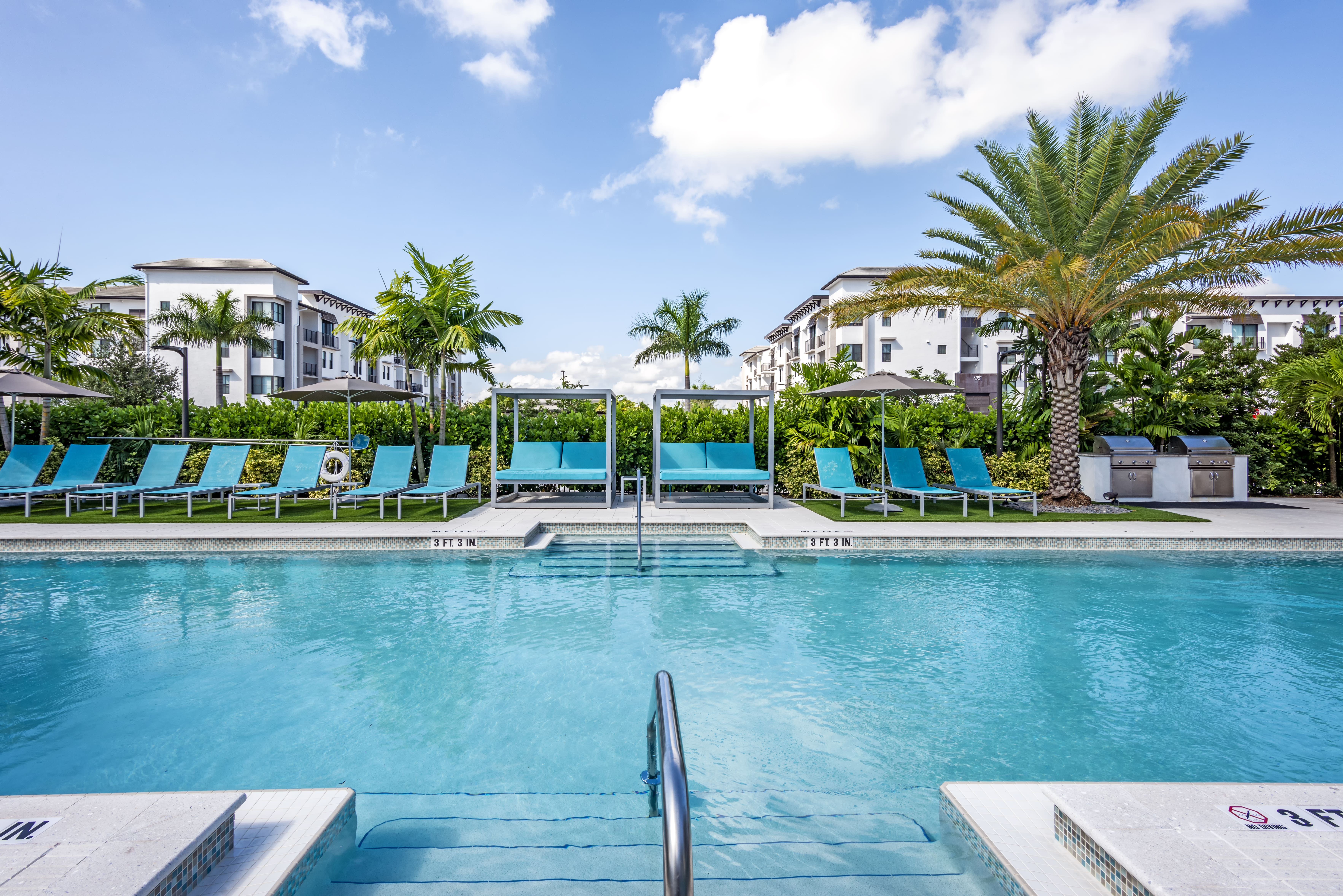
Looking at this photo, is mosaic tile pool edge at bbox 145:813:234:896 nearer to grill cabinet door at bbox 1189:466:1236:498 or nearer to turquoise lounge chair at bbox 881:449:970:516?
turquoise lounge chair at bbox 881:449:970:516

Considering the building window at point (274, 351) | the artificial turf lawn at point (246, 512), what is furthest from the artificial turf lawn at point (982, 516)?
the building window at point (274, 351)

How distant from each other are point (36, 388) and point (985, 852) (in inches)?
595

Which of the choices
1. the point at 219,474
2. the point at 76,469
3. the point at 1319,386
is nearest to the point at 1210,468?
the point at 1319,386

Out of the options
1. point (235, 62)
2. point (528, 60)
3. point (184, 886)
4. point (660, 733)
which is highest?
point (528, 60)

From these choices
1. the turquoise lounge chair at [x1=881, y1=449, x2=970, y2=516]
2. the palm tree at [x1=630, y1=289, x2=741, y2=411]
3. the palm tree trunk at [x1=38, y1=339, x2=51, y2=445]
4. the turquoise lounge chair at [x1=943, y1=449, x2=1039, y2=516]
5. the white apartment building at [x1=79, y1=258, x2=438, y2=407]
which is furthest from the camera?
the white apartment building at [x1=79, y1=258, x2=438, y2=407]

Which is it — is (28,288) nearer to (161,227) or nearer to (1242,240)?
(161,227)

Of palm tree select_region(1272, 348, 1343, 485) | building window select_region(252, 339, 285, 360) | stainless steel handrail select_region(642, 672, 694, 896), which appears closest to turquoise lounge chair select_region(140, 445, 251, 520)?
stainless steel handrail select_region(642, 672, 694, 896)

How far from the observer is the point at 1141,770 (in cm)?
323

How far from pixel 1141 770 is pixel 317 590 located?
6899 millimetres

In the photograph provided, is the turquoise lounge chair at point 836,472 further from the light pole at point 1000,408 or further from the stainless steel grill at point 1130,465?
the stainless steel grill at point 1130,465

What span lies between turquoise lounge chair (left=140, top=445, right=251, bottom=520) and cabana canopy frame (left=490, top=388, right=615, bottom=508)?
4337 mm

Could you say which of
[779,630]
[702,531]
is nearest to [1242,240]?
[702,531]

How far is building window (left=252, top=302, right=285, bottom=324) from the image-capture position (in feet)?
146

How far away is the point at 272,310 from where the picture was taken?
4525 centimetres
